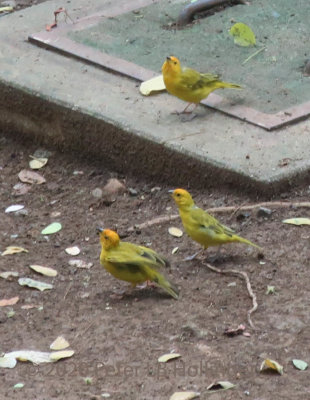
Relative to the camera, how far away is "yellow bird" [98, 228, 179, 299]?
5.33 meters

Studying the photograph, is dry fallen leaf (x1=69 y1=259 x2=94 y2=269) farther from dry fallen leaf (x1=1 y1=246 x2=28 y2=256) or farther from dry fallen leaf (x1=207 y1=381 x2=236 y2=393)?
dry fallen leaf (x1=207 y1=381 x2=236 y2=393)

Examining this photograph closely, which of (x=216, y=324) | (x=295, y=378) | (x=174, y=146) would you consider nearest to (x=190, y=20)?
(x=174, y=146)

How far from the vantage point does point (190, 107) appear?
7016 millimetres

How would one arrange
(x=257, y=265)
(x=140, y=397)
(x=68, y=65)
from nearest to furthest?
(x=140, y=397) → (x=257, y=265) → (x=68, y=65)

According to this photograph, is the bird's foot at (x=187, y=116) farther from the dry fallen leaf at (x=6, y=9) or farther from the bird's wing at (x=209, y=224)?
the dry fallen leaf at (x=6, y=9)

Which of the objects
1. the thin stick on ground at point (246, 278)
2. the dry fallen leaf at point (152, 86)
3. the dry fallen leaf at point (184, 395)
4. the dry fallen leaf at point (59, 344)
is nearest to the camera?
the dry fallen leaf at point (184, 395)

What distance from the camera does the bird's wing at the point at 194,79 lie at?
6773mm

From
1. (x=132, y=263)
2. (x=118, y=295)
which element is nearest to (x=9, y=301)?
(x=118, y=295)

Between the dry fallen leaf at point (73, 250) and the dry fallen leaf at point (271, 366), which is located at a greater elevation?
the dry fallen leaf at point (271, 366)

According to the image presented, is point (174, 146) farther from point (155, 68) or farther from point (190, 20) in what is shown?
point (190, 20)

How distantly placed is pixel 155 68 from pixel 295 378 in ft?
10.9

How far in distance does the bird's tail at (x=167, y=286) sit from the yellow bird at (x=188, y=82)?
1787 millimetres

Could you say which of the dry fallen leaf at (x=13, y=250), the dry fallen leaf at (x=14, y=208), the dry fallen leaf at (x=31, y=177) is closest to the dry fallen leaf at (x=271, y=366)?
the dry fallen leaf at (x=13, y=250)

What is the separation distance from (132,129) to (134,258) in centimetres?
154
